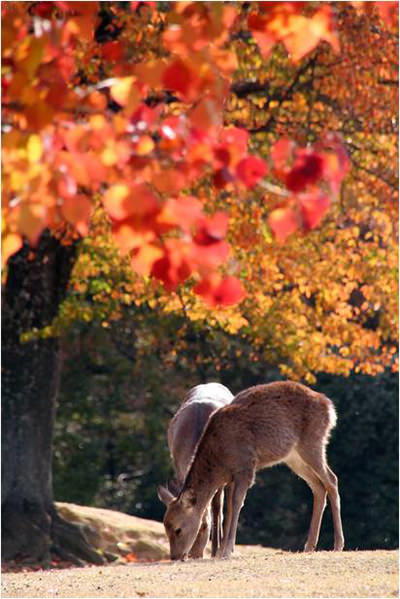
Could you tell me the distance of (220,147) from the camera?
4844 mm

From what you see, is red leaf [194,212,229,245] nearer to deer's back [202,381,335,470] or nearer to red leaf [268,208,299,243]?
red leaf [268,208,299,243]

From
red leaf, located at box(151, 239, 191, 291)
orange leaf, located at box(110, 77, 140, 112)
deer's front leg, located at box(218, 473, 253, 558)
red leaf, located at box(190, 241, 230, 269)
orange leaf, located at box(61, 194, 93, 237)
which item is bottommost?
deer's front leg, located at box(218, 473, 253, 558)

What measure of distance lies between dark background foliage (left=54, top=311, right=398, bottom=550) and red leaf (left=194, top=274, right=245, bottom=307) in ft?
53.2

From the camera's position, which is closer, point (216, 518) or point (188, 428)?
point (216, 518)

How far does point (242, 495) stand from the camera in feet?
36.8

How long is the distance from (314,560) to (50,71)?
18.6ft

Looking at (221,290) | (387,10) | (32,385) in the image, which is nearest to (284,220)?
(221,290)

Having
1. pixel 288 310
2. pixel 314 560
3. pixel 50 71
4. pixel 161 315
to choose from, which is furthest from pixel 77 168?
pixel 161 315

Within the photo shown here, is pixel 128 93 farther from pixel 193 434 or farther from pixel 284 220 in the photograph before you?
pixel 193 434

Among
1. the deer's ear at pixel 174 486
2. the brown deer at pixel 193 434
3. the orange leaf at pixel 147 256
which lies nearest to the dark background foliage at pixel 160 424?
the brown deer at pixel 193 434

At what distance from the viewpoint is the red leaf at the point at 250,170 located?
15.6 ft

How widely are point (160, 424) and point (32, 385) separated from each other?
779 centimetres

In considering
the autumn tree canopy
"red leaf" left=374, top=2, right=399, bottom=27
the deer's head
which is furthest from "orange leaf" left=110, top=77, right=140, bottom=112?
the deer's head

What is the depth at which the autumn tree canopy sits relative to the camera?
4668mm
